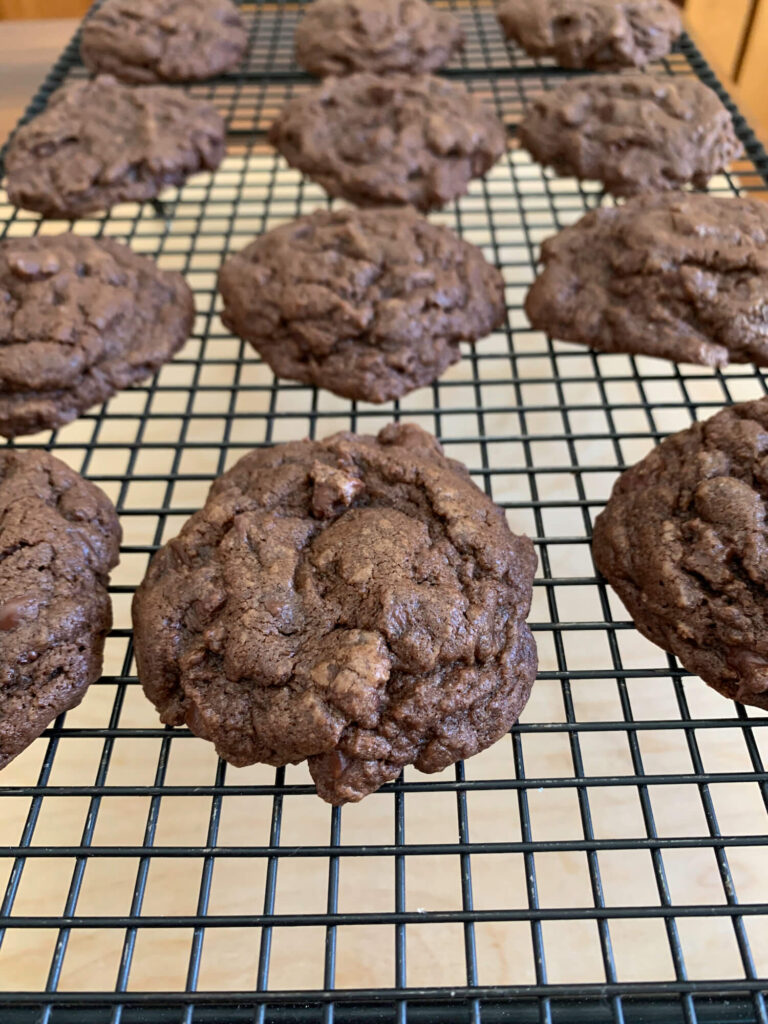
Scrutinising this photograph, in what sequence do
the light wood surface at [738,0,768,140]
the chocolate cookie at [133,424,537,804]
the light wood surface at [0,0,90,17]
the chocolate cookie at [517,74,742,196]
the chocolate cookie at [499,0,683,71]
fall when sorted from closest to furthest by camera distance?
the chocolate cookie at [133,424,537,804], the chocolate cookie at [517,74,742,196], the chocolate cookie at [499,0,683,71], the light wood surface at [738,0,768,140], the light wood surface at [0,0,90,17]

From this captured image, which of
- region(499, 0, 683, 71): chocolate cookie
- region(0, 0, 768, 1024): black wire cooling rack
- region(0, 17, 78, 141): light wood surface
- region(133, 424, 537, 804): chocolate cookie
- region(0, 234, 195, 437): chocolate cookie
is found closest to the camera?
region(0, 0, 768, 1024): black wire cooling rack

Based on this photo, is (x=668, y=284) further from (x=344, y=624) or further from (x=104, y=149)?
(x=104, y=149)

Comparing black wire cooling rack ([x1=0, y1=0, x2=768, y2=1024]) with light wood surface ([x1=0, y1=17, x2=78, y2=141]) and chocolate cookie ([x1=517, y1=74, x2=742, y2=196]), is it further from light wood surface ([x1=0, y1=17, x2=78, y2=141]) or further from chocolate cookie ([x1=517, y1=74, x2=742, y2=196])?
light wood surface ([x1=0, y1=17, x2=78, y2=141])

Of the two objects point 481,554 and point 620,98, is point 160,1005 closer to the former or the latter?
point 481,554

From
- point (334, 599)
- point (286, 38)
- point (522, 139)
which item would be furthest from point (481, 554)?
point (286, 38)

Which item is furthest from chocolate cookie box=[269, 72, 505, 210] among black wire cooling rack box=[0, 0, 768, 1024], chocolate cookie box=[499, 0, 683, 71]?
Answer: chocolate cookie box=[499, 0, 683, 71]

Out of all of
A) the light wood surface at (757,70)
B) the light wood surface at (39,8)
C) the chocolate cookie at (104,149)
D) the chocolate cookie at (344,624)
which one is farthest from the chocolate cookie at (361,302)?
the light wood surface at (39,8)

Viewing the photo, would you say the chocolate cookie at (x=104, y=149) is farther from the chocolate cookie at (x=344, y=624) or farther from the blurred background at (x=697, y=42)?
the chocolate cookie at (x=344, y=624)
